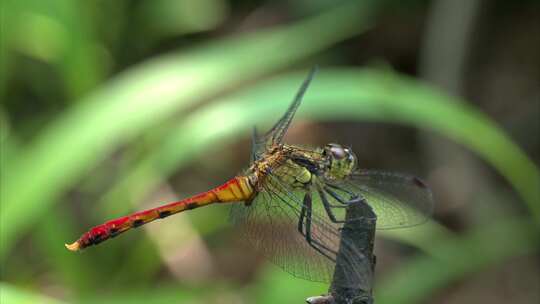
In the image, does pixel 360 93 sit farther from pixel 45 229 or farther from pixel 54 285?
pixel 54 285

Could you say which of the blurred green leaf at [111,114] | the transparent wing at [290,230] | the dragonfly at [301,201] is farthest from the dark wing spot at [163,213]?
the blurred green leaf at [111,114]

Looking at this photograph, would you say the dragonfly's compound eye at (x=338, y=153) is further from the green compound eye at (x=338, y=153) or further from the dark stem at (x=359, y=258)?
the dark stem at (x=359, y=258)

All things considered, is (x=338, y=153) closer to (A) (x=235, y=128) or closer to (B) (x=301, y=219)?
(B) (x=301, y=219)

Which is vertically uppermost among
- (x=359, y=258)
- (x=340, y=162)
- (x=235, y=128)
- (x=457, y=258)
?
(x=235, y=128)

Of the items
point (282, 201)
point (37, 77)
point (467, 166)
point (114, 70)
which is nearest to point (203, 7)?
point (114, 70)

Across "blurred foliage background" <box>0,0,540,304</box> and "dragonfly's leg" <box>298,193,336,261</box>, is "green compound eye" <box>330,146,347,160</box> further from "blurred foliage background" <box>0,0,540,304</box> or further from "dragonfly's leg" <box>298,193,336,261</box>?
"blurred foliage background" <box>0,0,540,304</box>

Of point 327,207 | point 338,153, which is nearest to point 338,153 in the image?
point 338,153

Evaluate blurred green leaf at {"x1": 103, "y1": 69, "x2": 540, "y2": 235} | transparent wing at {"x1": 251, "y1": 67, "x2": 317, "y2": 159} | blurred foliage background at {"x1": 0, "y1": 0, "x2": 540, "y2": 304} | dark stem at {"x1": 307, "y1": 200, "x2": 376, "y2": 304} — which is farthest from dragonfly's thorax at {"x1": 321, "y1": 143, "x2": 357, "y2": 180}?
blurred green leaf at {"x1": 103, "y1": 69, "x2": 540, "y2": 235}
